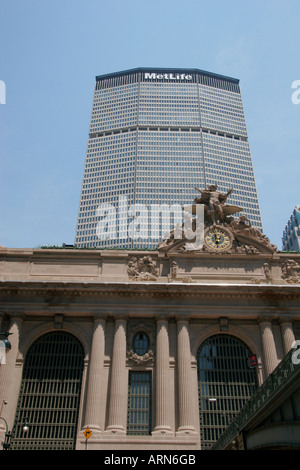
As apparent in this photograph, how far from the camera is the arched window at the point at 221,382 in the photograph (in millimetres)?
35156

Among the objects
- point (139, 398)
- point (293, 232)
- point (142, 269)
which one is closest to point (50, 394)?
point (139, 398)

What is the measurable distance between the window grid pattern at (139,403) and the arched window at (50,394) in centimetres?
424

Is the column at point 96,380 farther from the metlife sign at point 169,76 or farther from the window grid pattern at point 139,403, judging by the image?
the metlife sign at point 169,76

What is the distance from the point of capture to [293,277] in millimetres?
41469

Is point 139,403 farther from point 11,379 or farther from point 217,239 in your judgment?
point 217,239

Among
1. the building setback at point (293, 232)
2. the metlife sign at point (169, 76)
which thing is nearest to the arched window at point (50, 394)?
the building setback at point (293, 232)

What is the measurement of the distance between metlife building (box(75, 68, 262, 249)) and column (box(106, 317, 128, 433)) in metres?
96.3

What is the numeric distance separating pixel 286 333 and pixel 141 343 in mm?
12422

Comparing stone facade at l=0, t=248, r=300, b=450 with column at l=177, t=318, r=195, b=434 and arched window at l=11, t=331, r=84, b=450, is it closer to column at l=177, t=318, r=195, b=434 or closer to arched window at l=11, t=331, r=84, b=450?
column at l=177, t=318, r=195, b=434

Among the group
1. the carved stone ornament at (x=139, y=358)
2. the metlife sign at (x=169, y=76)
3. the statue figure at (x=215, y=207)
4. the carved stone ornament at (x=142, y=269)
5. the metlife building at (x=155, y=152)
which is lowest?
the carved stone ornament at (x=139, y=358)

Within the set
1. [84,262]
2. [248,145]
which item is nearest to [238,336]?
[84,262]

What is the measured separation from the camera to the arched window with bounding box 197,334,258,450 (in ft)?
115

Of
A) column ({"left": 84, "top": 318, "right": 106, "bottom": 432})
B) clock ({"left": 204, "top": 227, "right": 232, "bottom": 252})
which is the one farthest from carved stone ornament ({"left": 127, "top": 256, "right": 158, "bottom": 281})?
clock ({"left": 204, "top": 227, "right": 232, "bottom": 252})

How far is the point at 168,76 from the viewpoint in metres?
180
